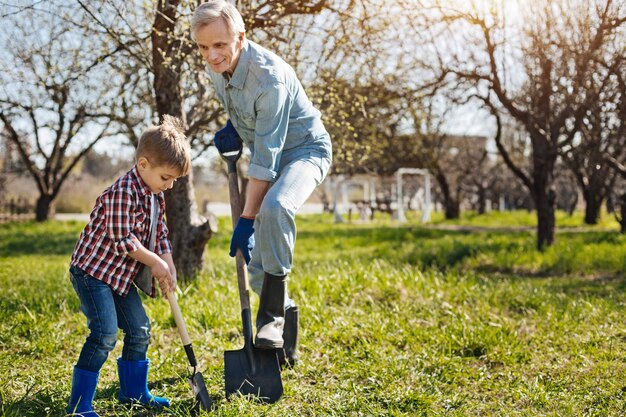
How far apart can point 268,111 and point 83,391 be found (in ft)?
5.02

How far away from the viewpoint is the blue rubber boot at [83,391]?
2834 mm

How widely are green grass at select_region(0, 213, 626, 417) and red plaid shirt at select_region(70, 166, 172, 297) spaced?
0.67 m

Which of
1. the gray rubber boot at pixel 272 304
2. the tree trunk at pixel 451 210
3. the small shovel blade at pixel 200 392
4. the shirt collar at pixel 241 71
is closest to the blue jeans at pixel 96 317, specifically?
the small shovel blade at pixel 200 392

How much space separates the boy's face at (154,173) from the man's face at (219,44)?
578 millimetres

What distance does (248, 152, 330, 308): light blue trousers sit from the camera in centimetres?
311

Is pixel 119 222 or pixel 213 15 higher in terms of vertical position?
pixel 213 15

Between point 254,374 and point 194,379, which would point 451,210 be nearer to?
point 254,374

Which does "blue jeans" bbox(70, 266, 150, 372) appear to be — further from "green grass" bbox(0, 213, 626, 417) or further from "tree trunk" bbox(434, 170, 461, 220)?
"tree trunk" bbox(434, 170, 461, 220)

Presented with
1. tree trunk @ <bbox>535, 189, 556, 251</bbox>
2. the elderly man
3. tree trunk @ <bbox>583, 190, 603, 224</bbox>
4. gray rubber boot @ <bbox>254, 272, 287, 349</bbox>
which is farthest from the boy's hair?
tree trunk @ <bbox>583, 190, 603, 224</bbox>

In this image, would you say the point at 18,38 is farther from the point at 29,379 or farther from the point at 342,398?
the point at 342,398

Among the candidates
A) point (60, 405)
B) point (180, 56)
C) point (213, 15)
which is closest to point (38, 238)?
point (180, 56)

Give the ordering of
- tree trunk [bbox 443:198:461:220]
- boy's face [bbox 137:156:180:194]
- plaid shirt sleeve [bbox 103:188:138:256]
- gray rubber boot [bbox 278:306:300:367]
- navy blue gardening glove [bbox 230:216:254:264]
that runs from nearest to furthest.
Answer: plaid shirt sleeve [bbox 103:188:138:256], boy's face [bbox 137:156:180:194], navy blue gardening glove [bbox 230:216:254:264], gray rubber boot [bbox 278:306:300:367], tree trunk [bbox 443:198:461:220]

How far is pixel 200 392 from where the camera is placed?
3.04 meters

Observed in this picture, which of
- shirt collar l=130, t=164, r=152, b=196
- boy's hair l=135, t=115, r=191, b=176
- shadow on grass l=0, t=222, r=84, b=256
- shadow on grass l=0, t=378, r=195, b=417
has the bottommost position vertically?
shadow on grass l=0, t=378, r=195, b=417
